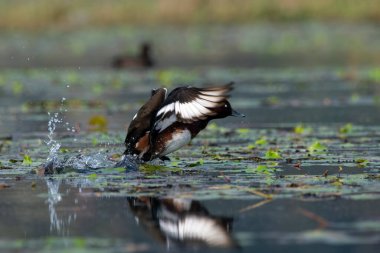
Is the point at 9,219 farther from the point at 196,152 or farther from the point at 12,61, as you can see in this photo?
the point at 12,61

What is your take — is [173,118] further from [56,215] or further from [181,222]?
[181,222]

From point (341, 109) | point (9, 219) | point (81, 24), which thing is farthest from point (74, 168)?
point (81, 24)

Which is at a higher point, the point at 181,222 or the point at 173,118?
the point at 173,118

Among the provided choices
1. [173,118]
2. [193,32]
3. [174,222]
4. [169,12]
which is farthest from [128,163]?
[169,12]

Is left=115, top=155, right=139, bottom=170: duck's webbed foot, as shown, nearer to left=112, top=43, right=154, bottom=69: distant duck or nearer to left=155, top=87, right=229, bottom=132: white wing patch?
left=155, top=87, right=229, bottom=132: white wing patch

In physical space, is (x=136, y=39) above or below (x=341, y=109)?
above

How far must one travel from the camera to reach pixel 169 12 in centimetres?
5519

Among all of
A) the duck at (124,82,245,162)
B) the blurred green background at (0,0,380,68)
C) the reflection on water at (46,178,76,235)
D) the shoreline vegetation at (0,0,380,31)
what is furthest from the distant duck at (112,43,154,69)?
the reflection on water at (46,178,76,235)

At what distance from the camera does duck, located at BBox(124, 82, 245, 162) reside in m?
12.0

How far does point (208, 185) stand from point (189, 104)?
1292 mm

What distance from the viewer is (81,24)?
57.9 metres

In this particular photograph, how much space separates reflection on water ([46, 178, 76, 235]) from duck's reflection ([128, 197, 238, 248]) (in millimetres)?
565

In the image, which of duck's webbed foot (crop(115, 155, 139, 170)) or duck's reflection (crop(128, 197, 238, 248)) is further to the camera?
duck's webbed foot (crop(115, 155, 139, 170))

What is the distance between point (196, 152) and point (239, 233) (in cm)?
566
